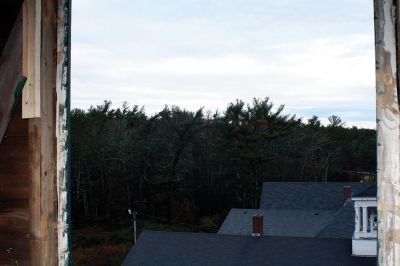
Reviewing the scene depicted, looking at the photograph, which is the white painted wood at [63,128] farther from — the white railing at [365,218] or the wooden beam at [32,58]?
the white railing at [365,218]

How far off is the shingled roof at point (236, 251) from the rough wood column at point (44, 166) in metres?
13.0

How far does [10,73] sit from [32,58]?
0.31 ft

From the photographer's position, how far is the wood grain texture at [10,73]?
62.6 inches

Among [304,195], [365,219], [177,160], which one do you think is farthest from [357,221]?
[177,160]

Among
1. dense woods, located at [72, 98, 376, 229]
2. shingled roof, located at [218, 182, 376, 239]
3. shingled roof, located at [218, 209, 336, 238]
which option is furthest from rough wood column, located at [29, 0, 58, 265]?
dense woods, located at [72, 98, 376, 229]

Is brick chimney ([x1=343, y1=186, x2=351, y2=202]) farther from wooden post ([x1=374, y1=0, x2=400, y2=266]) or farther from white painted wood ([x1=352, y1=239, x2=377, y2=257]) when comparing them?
wooden post ([x1=374, y1=0, x2=400, y2=266])

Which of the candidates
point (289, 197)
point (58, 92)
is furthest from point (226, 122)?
point (58, 92)

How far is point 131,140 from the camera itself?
33656 mm

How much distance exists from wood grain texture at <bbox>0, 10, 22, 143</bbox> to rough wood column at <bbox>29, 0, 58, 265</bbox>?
0.12 meters

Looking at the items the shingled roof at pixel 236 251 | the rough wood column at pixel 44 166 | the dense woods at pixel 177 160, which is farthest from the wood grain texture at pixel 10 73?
the dense woods at pixel 177 160

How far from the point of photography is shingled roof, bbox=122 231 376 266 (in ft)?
46.3

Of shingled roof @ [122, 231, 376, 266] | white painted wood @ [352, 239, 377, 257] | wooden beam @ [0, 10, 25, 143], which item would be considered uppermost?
wooden beam @ [0, 10, 25, 143]

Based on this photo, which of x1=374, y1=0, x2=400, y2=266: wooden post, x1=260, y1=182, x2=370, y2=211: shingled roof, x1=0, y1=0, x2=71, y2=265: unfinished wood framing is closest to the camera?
x1=374, y1=0, x2=400, y2=266: wooden post

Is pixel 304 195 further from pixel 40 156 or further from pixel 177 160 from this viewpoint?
pixel 40 156
